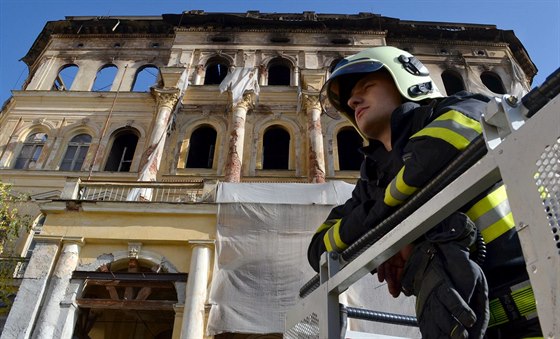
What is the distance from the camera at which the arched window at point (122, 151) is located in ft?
57.2

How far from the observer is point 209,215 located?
11.8 metres

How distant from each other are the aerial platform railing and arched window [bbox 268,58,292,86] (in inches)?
760

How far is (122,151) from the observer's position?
59.4ft

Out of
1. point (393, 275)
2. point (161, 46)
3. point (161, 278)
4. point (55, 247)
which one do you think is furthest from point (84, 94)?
point (393, 275)

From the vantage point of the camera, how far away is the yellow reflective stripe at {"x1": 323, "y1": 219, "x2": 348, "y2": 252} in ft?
8.10

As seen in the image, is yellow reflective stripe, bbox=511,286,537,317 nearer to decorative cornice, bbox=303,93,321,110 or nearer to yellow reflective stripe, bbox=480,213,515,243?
yellow reflective stripe, bbox=480,213,515,243

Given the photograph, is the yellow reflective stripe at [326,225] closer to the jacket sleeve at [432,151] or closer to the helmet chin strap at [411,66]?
the jacket sleeve at [432,151]

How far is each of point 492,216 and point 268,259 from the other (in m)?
9.15

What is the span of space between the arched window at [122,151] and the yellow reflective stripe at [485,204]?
55.1 feet

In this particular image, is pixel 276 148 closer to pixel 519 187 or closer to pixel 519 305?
pixel 519 305

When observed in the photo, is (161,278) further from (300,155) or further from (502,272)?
(502,272)

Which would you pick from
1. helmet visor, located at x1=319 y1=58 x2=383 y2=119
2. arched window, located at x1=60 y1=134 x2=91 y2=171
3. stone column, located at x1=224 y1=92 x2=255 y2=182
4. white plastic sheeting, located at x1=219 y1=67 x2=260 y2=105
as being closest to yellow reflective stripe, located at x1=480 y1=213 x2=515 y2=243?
helmet visor, located at x1=319 y1=58 x2=383 y2=119

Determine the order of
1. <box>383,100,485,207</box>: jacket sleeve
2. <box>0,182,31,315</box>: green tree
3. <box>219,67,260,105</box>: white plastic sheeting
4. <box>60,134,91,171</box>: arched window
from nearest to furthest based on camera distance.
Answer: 1. <box>383,100,485,207</box>: jacket sleeve
2. <box>0,182,31,315</box>: green tree
3. <box>60,134,91,171</box>: arched window
4. <box>219,67,260,105</box>: white plastic sheeting

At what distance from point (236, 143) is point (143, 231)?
6.02m
